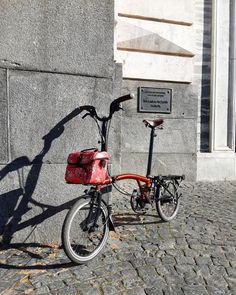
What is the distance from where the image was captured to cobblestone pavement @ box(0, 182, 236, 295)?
3055mm

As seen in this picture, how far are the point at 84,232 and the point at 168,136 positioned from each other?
453cm

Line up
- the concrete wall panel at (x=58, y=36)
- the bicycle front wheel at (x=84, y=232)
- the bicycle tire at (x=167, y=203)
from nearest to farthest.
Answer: the bicycle front wheel at (x=84, y=232) → the concrete wall panel at (x=58, y=36) → the bicycle tire at (x=167, y=203)

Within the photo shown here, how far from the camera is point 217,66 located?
834 centimetres

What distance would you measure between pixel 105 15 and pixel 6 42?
1.16 meters

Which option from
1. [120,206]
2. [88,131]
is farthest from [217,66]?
[88,131]

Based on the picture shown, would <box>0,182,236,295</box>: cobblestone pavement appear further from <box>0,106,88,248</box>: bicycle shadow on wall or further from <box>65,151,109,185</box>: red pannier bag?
<box>65,151,109,185</box>: red pannier bag

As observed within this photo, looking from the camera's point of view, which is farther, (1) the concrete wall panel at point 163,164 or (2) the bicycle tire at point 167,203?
(1) the concrete wall panel at point 163,164

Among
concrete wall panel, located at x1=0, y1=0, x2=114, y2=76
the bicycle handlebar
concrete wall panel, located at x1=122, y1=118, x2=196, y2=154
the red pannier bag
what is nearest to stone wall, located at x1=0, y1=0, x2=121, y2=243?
concrete wall panel, located at x1=0, y1=0, x2=114, y2=76

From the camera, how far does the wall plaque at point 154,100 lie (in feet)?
25.0

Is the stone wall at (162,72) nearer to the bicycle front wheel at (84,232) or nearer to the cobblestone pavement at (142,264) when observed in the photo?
the cobblestone pavement at (142,264)

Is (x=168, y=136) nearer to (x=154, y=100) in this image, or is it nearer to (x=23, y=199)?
(x=154, y=100)

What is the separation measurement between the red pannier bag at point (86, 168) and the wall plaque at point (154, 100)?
14.1 ft

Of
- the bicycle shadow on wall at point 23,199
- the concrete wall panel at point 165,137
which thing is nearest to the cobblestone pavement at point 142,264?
the bicycle shadow on wall at point 23,199

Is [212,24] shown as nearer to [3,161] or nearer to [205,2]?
[205,2]
